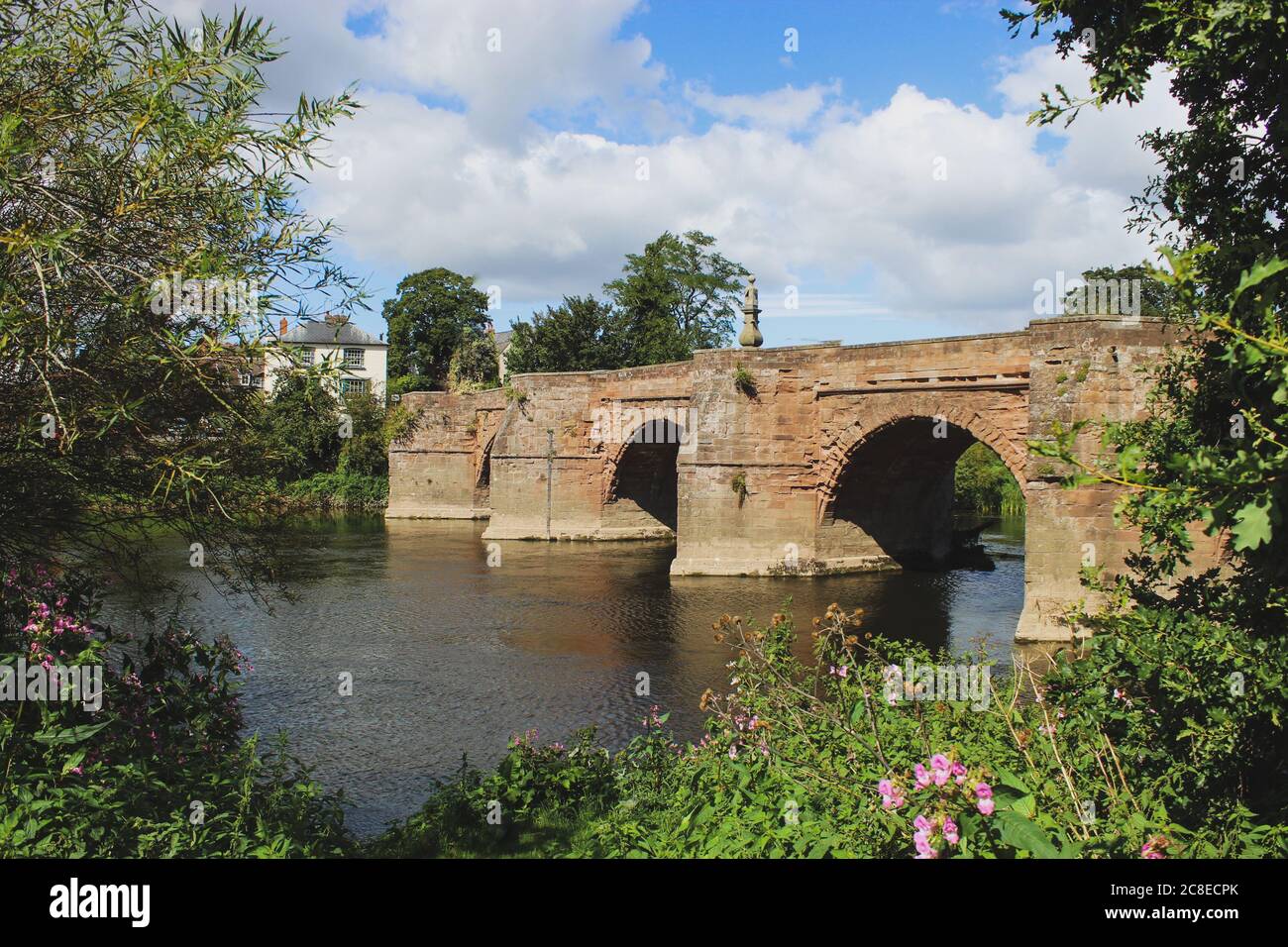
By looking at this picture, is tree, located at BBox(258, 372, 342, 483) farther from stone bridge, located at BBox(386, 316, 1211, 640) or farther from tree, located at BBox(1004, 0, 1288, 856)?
stone bridge, located at BBox(386, 316, 1211, 640)

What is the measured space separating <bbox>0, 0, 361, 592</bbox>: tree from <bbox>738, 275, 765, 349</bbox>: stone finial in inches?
767

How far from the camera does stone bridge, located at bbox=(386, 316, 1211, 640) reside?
56.9 feet

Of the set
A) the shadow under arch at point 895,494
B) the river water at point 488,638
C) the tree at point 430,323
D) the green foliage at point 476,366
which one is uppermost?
the tree at point 430,323

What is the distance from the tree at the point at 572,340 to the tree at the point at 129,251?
144 ft

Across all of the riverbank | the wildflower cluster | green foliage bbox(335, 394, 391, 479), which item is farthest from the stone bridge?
green foliage bbox(335, 394, 391, 479)

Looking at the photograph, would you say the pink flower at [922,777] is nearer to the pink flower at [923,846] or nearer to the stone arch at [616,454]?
the pink flower at [923,846]

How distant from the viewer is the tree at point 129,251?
222 inches

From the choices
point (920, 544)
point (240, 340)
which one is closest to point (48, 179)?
point (240, 340)

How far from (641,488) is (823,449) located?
11901mm

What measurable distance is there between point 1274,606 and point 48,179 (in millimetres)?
→ 7157

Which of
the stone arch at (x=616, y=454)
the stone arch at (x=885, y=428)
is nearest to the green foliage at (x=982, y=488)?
the stone arch at (x=616, y=454)

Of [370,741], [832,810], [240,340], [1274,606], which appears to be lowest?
[370,741]
